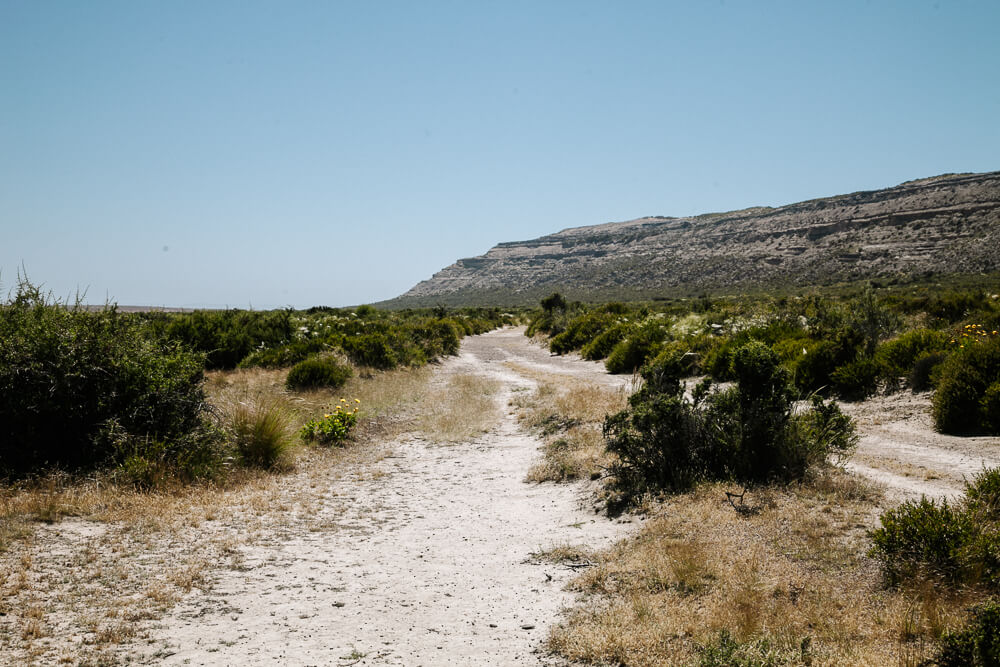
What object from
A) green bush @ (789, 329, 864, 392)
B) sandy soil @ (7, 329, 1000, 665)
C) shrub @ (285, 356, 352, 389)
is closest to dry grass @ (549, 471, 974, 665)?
sandy soil @ (7, 329, 1000, 665)

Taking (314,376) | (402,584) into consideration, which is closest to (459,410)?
(314,376)

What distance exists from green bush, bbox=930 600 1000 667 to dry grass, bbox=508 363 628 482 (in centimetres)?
489

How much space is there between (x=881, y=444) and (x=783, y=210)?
130 metres

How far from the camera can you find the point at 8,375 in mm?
6637

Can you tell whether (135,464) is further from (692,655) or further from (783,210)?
(783,210)

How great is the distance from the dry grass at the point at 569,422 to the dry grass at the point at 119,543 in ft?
10.5

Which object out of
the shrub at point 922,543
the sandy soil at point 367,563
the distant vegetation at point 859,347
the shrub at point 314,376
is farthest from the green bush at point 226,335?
the shrub at point 922,543

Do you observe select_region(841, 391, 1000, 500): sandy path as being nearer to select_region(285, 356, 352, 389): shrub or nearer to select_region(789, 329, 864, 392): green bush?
select_region(789, 329, 864, 392): green bush

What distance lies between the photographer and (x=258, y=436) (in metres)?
8.44

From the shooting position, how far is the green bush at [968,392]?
27.3 feet

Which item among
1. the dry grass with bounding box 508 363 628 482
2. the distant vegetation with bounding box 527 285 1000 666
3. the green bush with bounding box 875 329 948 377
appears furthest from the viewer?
the green bush with bounding box 875 329 948 377

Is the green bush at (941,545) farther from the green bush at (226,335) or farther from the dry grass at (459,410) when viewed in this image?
the green bush at (226,335)

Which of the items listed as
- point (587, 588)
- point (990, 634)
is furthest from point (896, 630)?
point (587, 588)

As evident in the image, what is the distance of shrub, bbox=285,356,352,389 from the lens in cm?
1448
